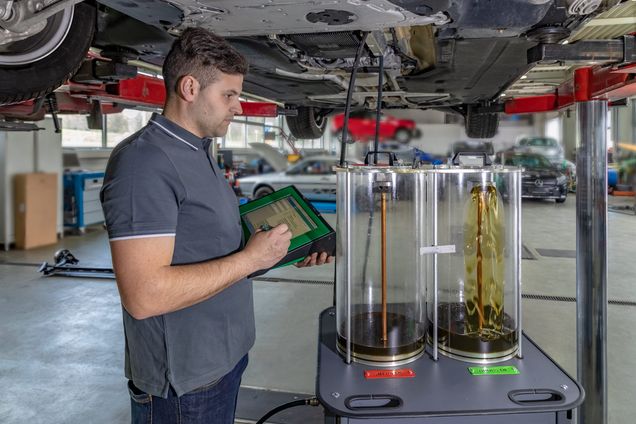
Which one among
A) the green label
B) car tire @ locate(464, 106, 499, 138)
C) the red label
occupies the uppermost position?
car tire @ locate(464, 106, 499, 138)

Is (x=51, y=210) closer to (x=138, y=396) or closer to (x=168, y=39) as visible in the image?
(x=168, y=39)

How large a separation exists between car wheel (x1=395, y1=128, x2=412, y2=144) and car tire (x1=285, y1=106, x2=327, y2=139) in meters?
0.70

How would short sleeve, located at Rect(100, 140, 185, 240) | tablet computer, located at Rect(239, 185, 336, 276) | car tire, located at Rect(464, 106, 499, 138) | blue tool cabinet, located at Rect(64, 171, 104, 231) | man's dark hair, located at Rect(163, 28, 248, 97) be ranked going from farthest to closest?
blue tool cabinet, located at Rect(64, 171, 104, 231), car tire, located at Rect(464, 106, 499, 138), tablet computer, located at Rect(239, 185, 336, 276), man's dark hair, located at Rect(163, 28, 248, 97), short sleeve, located at Rect(100, 140, 185, 240)

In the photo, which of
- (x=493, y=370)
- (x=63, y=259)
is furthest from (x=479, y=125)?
(x=63, y=259)

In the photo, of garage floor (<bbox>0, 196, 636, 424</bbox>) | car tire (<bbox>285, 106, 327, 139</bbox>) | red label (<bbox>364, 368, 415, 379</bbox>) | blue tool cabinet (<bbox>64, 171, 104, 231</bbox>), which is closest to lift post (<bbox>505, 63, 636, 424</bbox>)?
garage floor (<bbox>0, 196, 636, 424</bbox>)

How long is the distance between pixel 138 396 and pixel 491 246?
82cm

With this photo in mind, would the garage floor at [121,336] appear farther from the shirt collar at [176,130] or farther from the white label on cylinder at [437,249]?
the shirt collar at [176,130]

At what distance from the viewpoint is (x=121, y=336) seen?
2971 mm

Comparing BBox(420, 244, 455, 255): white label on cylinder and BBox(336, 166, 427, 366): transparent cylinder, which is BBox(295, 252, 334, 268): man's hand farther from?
BBox(420, 244, 455, 255): white label on cylinder

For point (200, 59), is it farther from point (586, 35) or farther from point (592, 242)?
point (586, 35)

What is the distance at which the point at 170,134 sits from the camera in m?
0.98

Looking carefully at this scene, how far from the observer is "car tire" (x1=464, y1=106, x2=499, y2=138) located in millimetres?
3107

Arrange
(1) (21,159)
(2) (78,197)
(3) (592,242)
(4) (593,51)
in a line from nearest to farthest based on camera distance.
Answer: (4) (593,51) < (3) (592,242) < (1) (21,159) < (2) (78,197)

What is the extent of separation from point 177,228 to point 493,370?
2.25ft
